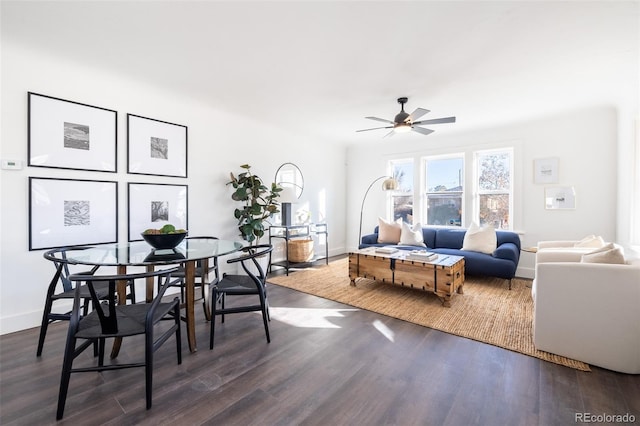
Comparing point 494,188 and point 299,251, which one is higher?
point 494,188

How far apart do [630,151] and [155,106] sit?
5835 millimetres

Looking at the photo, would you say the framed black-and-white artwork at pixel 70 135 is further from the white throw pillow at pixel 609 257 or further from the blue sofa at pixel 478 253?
the white throw pillow at pixel 609 257

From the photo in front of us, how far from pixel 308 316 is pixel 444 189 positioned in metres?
3.87

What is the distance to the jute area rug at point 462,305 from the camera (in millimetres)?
2477

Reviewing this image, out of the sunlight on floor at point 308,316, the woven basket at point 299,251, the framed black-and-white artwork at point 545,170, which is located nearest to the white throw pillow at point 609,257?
the sunlight on floor at point 308,316

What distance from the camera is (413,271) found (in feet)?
11.3

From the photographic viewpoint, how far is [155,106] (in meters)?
3.52

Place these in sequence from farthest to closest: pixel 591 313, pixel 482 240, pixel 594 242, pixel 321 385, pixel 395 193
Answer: pixel 395 193
pixel 482 240
pixel 594 242
pixel 591 313
pixel 321 385

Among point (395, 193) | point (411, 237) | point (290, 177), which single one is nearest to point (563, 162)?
point (411, 237)

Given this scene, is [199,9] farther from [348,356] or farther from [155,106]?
[348,356]

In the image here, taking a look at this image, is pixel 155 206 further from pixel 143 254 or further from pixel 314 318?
pixel 314 318

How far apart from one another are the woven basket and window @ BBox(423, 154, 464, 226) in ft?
8.02

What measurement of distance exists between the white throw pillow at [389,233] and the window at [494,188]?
1425mm

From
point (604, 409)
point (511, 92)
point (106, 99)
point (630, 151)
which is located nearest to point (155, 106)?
point (106, 99)
